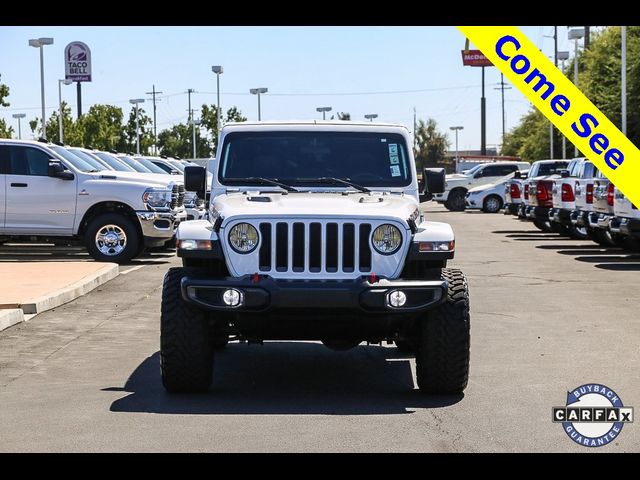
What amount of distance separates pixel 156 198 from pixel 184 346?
1304 centimetres

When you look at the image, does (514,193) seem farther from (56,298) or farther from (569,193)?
(56,298)

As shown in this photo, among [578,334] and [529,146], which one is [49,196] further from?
[529,146]

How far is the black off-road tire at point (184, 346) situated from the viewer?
8.70 m

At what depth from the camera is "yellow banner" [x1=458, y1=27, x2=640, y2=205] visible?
875 inches

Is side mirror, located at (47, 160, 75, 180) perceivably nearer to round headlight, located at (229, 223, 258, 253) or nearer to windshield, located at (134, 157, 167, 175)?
windshield, located at (134, 157, 167, 175)

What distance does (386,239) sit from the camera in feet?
29.0

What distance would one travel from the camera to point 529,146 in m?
75.8

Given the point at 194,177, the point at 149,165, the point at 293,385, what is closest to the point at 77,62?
the point at 149,165

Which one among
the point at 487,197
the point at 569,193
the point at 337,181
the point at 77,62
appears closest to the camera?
the point at 337,181

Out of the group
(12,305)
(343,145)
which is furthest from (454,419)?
(12,305)

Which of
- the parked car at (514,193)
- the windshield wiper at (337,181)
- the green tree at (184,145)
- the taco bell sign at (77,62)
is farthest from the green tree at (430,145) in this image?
the windshield wiper at (337,181)

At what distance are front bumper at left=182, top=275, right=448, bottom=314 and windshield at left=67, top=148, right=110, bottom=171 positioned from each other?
14352mm

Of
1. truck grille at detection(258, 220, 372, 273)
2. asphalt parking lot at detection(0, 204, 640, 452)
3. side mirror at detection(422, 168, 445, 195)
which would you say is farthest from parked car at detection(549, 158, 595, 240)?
truck grille at detection(258, 220, 372, 273)

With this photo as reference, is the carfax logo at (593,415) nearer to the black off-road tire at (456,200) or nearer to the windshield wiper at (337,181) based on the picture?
the windshield wiper at (337,181)
